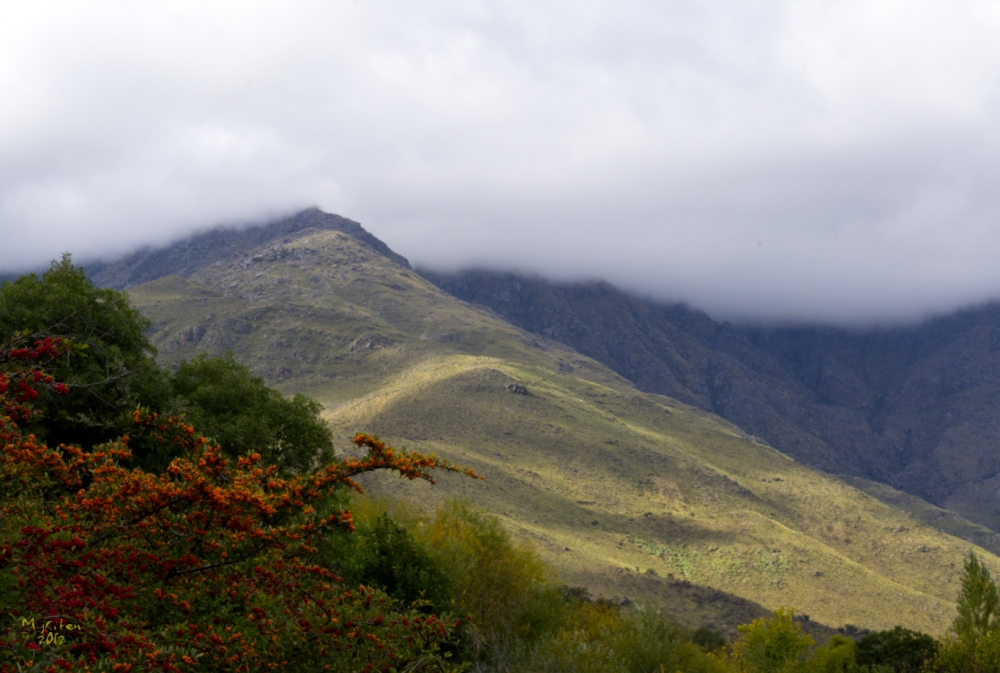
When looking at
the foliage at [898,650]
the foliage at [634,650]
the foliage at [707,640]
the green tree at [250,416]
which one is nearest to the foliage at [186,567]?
the foliage at [634,650]

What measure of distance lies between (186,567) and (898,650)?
188 feet

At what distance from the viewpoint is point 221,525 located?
9742 millimetres

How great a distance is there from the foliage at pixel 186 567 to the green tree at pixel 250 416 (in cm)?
2078

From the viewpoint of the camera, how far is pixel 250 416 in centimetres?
3272

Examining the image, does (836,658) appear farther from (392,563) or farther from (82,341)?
(82,341)

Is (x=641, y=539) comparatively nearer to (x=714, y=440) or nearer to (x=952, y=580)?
(x=952, y=580)

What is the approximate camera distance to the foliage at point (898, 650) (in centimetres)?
4997

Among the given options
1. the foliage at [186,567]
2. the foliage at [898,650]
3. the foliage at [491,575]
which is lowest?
the foliage at [898,650]

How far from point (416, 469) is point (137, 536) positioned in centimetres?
388

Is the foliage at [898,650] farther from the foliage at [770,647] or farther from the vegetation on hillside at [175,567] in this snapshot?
the vegetation on hillside at [175,567]

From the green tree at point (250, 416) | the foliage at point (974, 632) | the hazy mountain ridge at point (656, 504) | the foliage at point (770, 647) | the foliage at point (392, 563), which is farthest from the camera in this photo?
the hazy mountain ridge at point (656, 504)

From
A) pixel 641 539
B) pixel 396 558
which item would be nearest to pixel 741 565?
pixel 641 539

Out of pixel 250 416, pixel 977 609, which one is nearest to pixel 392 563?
pixel 250 416

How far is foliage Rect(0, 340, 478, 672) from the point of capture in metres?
7.73
